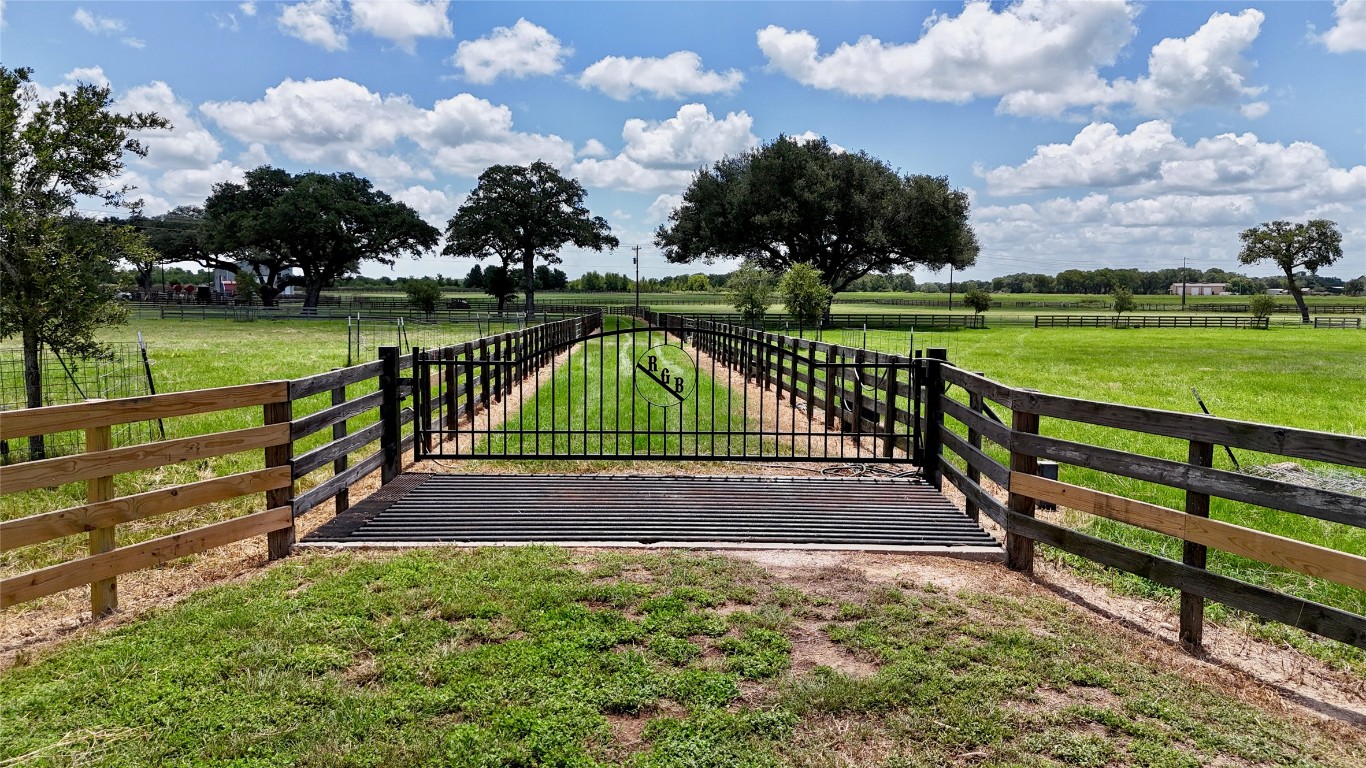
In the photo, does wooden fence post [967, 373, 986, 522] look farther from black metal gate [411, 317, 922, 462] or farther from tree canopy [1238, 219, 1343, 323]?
tree canopy [1238, 219, 1343, 323]

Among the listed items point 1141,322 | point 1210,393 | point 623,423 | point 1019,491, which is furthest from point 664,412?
point 1141,322

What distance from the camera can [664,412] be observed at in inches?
286

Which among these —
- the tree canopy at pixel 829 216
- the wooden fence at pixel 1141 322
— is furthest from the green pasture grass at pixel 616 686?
the wooden fence at pixel 1141 322

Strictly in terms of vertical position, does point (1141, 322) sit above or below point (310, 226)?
below

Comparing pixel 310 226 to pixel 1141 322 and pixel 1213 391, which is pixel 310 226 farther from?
pixel 1141 322

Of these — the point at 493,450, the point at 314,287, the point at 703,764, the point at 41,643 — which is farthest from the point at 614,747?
the point at 314,287

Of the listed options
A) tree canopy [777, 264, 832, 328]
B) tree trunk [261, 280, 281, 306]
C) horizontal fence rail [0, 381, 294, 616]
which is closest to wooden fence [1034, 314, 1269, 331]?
tree canopy [777, 264, 832, 328]

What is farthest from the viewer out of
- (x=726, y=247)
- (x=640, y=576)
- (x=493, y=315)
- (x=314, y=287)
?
(x=314, y=287)

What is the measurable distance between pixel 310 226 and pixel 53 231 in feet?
171

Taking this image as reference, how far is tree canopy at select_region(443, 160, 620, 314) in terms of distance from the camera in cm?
6291

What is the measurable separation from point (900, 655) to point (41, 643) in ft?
14.0

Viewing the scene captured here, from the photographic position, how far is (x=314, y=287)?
60844 mm

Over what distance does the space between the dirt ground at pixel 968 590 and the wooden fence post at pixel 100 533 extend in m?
0.10

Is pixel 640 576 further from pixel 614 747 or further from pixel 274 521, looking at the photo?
pixel 274 521
